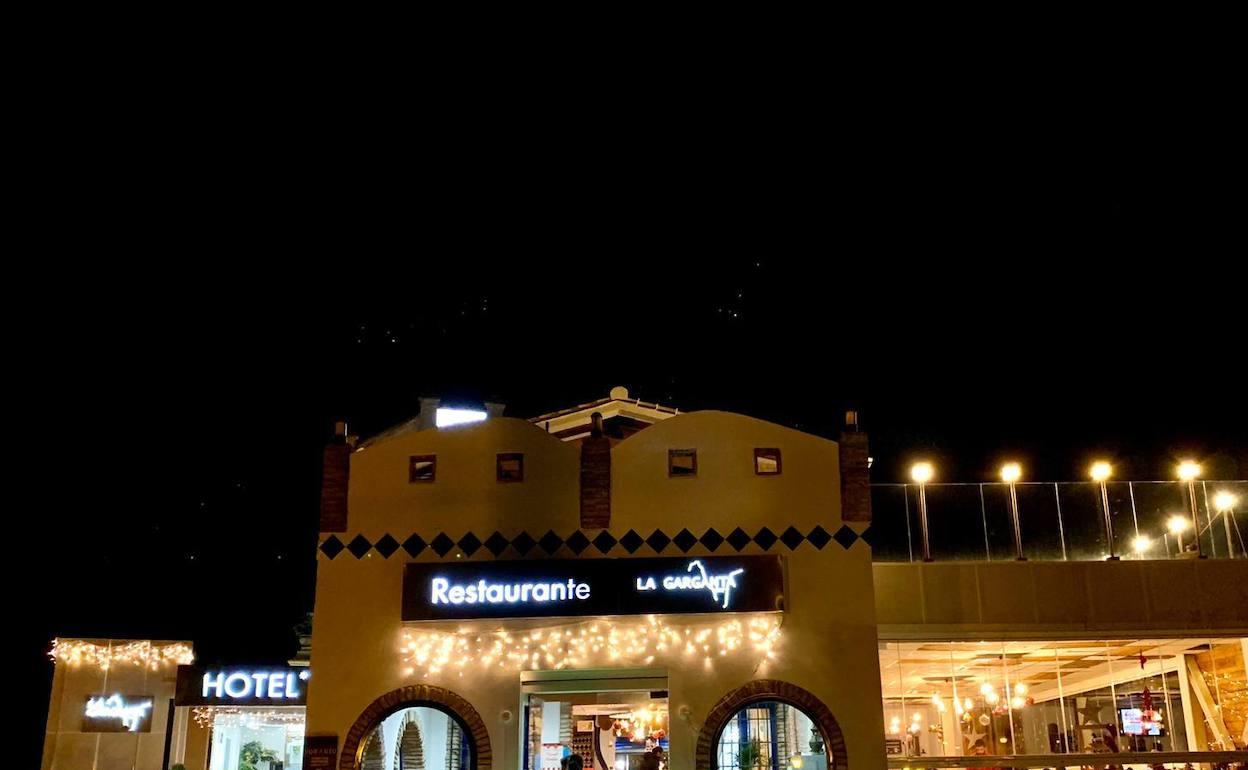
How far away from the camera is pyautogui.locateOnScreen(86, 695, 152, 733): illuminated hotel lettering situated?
1006 inches

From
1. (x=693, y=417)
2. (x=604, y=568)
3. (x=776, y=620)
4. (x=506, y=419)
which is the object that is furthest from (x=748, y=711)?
(x=506, y=419)

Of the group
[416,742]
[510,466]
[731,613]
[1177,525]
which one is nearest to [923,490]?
[1177,525]

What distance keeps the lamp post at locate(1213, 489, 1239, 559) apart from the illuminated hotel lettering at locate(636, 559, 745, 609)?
8.11m

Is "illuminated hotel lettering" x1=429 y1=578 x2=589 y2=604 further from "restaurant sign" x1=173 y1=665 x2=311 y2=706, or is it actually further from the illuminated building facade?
"restaurant sign" x1=173 y1=665 x2=311 y2=706

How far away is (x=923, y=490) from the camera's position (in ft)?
58.6

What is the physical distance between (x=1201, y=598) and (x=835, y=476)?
6.07m

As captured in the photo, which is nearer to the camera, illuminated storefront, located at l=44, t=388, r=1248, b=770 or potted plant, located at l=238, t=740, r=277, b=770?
illuminated storefront, located at l=44, t=388, r=1248, b=770

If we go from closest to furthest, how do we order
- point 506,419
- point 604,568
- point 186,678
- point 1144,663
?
point 604,568
point 506,419
point 1144,663
point 186,678

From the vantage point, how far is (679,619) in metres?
15.2

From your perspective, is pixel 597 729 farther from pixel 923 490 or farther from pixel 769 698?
pixel 923 490

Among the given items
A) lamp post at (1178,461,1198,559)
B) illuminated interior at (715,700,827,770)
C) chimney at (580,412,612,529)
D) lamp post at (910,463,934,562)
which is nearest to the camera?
illuminated interior at (715,700,827,770)

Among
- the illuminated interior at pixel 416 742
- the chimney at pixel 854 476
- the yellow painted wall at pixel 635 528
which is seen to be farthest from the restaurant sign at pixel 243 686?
the chimney at pixel 854 476

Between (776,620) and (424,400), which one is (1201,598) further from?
(424,400)

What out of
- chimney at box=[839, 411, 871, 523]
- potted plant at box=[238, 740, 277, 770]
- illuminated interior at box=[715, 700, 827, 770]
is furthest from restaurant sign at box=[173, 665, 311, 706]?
chimney at box=[839, 411, 871, 523]
